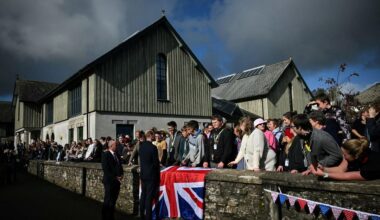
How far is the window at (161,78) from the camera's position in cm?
2266

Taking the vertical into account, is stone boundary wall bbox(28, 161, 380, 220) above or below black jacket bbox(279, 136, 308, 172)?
below

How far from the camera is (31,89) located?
134 feet

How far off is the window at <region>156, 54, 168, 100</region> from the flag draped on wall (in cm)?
1766

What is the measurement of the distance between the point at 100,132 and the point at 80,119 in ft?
9.62

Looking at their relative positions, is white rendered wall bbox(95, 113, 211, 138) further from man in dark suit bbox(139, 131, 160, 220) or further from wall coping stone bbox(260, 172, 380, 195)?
wall coping stone bbox(260, 172, 380, 195)

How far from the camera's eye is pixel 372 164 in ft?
13.5

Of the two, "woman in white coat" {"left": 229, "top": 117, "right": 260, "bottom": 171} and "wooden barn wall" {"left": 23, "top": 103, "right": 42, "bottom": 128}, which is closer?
"woman in white coat" {"left": 229, "top": 117, "right": 260, "bottom": 171}

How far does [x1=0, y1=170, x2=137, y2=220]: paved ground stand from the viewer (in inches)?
374

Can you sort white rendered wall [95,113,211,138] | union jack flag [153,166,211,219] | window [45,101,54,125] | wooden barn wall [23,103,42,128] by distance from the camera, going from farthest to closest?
wooden barn wall [23,103,42,128]
window [45,101,54,125]
white rendered wall [95,113,211,138]
union jack flag [153,166,211,219]

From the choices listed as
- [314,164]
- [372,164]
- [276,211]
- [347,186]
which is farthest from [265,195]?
[372,164]

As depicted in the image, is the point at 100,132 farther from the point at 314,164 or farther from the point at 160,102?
the point at 314,164

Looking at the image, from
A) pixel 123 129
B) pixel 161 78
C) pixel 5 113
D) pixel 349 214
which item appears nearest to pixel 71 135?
pixel 123 129

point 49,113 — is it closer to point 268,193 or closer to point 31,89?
point 31,89

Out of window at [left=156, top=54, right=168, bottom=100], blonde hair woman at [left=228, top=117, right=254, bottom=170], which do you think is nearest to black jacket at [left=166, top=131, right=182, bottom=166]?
blonde hair woman at [left=228, top=117, right=254, bottom=170]
